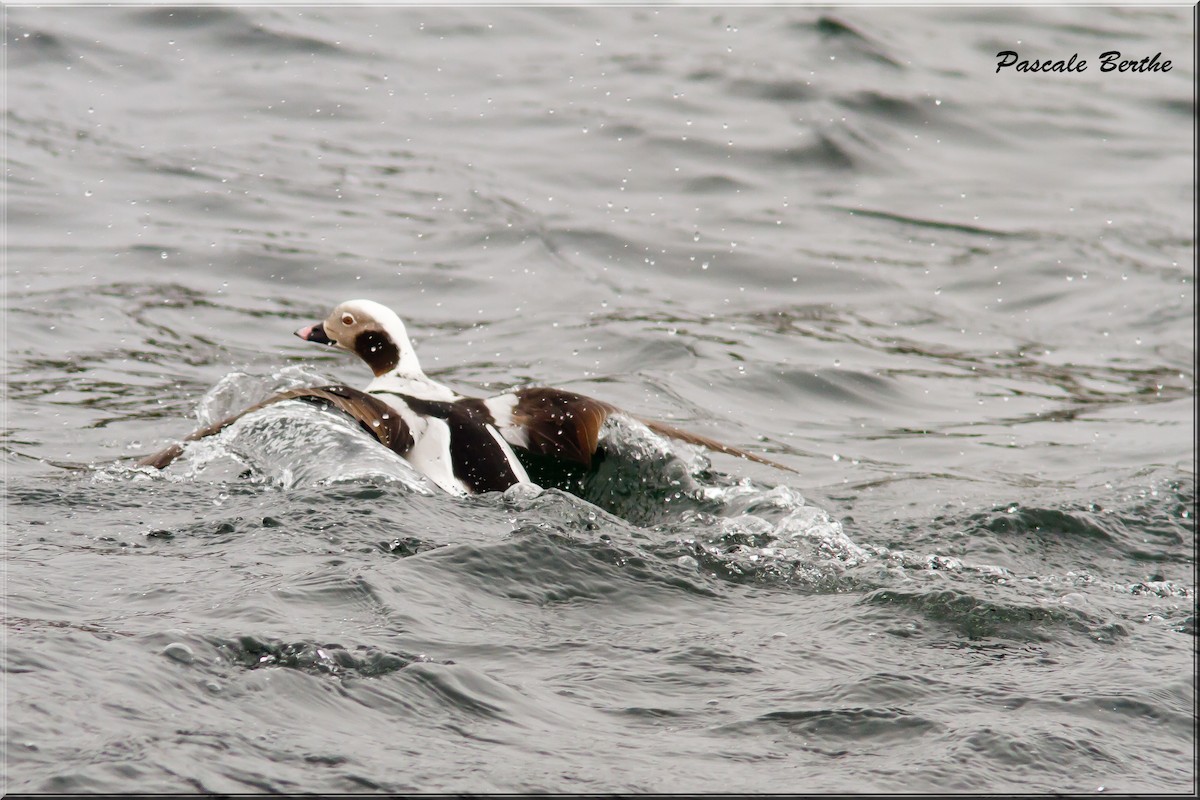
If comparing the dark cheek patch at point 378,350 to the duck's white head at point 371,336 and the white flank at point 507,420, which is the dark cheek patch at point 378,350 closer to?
the duck's white head at point 371,336

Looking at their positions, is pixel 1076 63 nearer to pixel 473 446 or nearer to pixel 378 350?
pixel 378 350

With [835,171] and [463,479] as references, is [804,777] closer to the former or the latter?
[463,479]

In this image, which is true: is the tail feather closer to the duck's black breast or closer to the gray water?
the gray water

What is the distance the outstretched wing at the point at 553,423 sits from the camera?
546 centimetres

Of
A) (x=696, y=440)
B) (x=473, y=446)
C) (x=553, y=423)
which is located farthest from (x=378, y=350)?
(x=696, y=440)

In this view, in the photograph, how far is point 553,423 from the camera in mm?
5477

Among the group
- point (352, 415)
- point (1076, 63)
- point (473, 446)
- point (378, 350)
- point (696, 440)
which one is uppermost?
point (1076, 63)

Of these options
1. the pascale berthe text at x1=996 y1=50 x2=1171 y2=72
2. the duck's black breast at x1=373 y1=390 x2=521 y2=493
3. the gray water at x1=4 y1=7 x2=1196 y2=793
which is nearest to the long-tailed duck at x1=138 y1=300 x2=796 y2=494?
the duck's black breast at x1=373 y1=390 x2=521 y2=493

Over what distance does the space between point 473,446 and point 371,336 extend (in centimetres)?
127

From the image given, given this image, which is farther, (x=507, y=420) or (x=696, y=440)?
(x=696, y=440)

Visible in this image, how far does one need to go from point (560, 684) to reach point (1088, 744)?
1.16 meters

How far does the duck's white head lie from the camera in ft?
20.0

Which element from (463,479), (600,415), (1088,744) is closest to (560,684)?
(1088,744)

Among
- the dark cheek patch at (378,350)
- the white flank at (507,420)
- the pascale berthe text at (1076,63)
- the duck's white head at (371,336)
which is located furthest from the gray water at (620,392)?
the dark cheek patch at (378,350)
